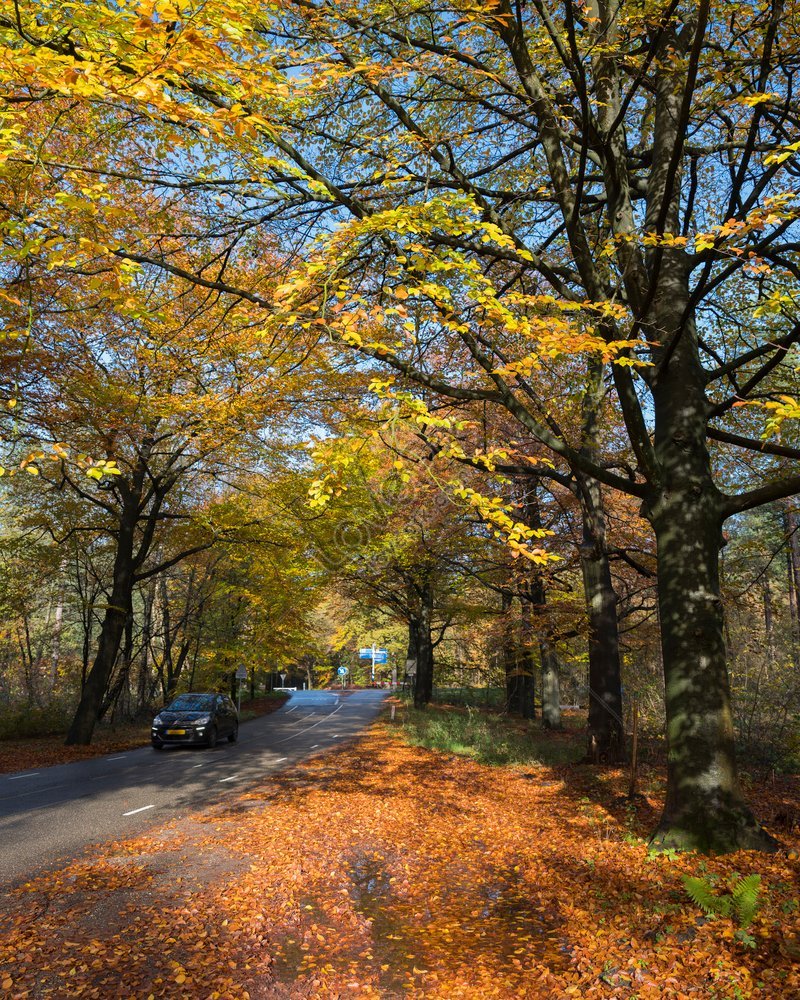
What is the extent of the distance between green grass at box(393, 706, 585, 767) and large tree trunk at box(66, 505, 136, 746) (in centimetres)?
889

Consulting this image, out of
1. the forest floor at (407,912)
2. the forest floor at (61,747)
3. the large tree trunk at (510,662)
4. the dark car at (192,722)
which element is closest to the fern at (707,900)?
the forest floor at (407,912)

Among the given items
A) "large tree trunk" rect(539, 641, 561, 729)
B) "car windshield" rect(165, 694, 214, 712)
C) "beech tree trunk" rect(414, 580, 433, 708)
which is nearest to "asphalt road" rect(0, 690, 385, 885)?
"car windshield" rect(165, 694, 214, 712)

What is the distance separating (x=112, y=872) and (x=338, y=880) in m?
2.26

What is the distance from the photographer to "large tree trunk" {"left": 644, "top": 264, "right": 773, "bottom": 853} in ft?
19.1

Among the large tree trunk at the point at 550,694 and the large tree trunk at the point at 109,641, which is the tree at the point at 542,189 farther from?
the large tree trunk at the point at 550,694

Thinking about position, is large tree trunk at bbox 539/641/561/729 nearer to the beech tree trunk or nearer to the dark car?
the beech tree trunk

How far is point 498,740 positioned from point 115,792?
9364 millimetres

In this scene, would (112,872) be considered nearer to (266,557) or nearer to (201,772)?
(201,772)

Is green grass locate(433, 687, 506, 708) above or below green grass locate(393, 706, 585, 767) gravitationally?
below

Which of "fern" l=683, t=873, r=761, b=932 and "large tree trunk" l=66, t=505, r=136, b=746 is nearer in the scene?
"fern" l=683, t=873, r=761, b=932

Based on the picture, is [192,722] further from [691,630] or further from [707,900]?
[707,900]

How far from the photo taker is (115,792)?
35.1ft

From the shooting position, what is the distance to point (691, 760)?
5961 millimetres

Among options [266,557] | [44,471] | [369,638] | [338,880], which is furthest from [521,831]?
[369,638]
